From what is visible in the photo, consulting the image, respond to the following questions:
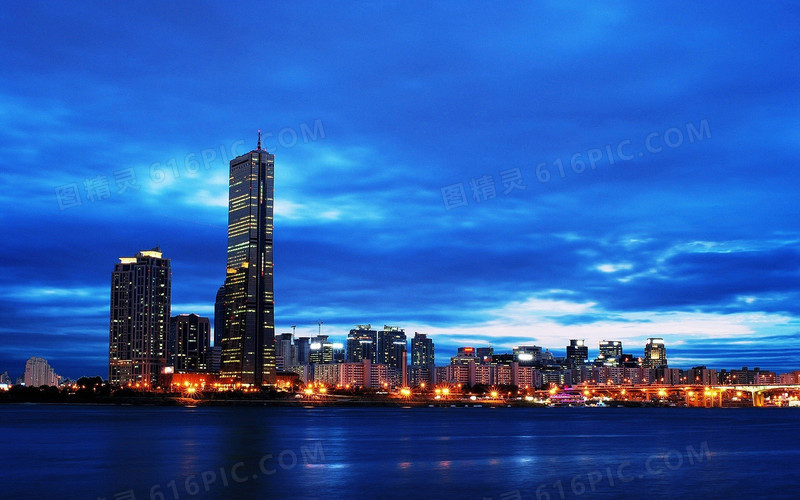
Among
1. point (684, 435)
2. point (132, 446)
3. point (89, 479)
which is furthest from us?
point (684, 435)

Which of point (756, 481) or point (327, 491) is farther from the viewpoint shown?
point (756, 481)

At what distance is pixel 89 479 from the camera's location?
56000 millimetres

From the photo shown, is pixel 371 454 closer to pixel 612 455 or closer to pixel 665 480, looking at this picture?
pixel 612 455

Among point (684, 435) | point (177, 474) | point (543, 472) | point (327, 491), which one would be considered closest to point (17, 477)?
point (177, 474)

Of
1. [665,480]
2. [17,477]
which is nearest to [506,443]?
[665,480]

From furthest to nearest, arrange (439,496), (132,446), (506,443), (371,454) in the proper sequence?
(506,443) → (132,446) → (371,454) → (439,496)

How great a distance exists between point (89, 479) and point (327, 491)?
54.5 ft

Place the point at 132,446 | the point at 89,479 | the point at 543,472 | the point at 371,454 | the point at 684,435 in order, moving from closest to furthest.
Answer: the point at 89,479, the point at 543,472, the point at 371,454, the point at 132,446, the point at 684,435

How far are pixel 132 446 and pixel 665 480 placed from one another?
5278cm

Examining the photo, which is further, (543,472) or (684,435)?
(684,435)

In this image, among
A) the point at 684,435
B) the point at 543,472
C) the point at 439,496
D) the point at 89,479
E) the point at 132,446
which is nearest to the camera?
the point at 439,496

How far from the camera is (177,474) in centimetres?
5825

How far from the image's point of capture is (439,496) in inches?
1919

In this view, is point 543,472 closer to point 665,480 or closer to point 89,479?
point 665,480
